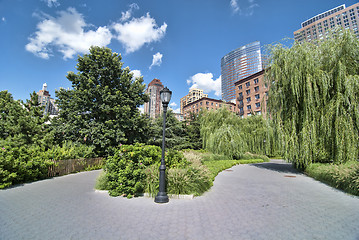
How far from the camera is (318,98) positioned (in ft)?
32.6

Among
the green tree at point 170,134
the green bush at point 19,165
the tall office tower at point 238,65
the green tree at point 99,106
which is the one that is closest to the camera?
the green bush at point 19,165

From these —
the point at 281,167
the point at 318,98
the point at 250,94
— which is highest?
the point at 250,94

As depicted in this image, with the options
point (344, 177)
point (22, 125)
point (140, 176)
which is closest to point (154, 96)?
point (22, 125)

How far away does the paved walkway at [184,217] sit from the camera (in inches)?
129

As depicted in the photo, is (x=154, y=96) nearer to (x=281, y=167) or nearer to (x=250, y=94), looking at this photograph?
(x=250, y=94)

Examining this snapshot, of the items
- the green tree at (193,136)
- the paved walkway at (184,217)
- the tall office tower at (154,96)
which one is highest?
the tall office tower at (154,96)

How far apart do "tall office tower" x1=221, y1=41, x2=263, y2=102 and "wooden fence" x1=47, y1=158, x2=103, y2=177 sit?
13718cm

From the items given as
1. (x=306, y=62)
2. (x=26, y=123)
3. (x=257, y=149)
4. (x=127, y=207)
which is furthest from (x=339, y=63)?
(x=26, y=123)

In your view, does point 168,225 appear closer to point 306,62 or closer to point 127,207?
point 127,207

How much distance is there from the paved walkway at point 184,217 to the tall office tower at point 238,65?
14250 centimetres

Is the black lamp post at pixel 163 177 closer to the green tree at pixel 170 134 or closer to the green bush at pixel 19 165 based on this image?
the green bush at pixel 19 165

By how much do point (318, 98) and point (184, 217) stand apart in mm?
10503

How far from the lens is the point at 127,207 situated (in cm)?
488

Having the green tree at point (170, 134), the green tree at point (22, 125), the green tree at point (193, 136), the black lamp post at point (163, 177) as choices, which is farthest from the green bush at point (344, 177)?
the green tree at point (22, 125)
